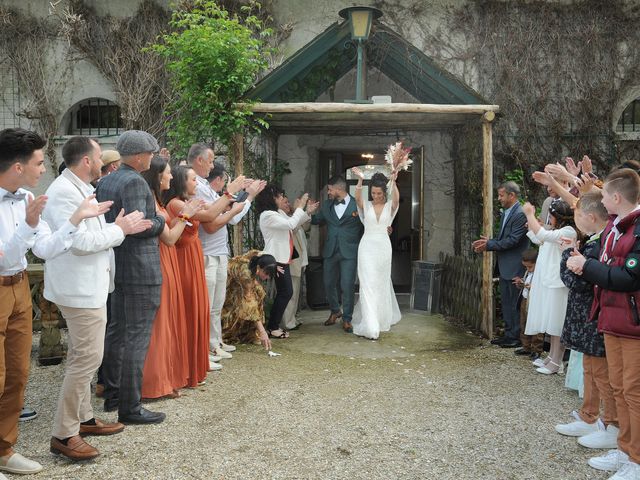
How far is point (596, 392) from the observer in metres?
4.12

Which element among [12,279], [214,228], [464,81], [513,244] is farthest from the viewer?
[464,81]

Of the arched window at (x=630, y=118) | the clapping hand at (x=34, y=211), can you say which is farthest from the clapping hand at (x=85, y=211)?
the arched window at (x=630, y=118)

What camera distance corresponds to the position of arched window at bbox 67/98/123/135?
10344mm

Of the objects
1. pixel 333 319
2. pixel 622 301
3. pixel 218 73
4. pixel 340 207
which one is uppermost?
pixel 218 73

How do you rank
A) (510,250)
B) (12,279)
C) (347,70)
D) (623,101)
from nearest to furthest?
(12,279)
(510,250)
(347,70)
(623,101)

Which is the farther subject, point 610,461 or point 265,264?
point 265,264

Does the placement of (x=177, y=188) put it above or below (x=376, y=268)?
above

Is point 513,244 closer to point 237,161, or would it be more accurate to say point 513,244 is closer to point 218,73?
point 237,161

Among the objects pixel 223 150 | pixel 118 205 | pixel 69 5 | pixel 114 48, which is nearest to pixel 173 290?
pixel 118 205

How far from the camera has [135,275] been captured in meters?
4.12

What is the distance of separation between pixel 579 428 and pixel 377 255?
3633 millimetres

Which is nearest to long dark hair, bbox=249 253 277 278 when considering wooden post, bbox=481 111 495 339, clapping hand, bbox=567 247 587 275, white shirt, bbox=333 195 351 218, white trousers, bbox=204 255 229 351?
white trousers, bbox=204 255 229 351

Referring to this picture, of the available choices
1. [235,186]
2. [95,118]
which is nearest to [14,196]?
[235,186]

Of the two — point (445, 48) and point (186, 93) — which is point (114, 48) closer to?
point (186, 93)
